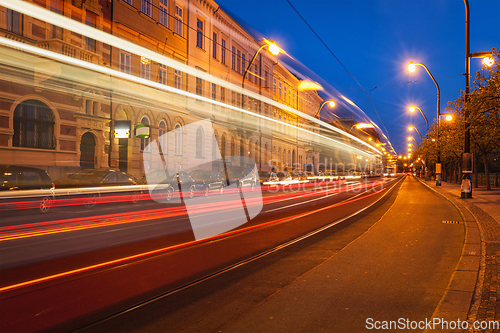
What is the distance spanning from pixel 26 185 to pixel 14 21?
1061 centimetres

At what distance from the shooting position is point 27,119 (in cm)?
1920

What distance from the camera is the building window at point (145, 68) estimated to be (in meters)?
27.1

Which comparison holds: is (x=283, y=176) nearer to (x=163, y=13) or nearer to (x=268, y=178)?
(x=268, y=178)

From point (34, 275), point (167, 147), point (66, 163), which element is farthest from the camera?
point (167, 147)

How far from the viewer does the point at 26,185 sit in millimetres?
12805

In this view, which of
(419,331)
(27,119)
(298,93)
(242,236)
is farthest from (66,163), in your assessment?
(298,93)

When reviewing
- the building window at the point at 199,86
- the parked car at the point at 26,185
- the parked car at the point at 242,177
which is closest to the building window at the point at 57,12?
the parked car at the point at 26,185

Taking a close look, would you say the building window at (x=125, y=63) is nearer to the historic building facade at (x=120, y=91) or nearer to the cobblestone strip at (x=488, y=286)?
the historic building facade at (x=120, y=91)

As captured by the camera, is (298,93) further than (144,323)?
Yes

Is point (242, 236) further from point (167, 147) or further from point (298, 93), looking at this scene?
point (298, 93)

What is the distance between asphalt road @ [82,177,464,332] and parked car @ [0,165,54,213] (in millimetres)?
9942

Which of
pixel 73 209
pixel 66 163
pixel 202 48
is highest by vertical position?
pixel 202 48

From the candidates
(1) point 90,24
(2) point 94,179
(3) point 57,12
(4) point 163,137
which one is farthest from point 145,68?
(2) point 94,179

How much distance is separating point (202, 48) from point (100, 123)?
14939 mm
